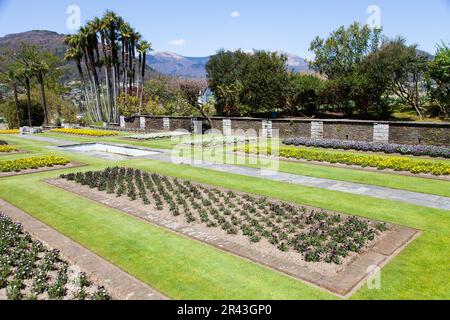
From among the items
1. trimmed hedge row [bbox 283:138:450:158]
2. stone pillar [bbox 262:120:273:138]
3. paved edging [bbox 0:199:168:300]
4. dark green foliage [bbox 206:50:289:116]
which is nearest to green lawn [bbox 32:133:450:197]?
trimmed hedge row [bbox 283:138:450:158]

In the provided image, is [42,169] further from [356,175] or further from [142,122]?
[142,122]

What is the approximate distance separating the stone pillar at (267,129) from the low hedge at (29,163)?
54.1ft

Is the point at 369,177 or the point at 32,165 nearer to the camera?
the point at 369,177

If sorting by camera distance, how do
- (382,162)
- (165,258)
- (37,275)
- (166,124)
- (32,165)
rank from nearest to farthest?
1. (37,275)
2. (165,258)
3. (382,162)
4. (32,165)
5. (166,124)

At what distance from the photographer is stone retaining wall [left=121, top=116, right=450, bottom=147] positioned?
2264 centimetres

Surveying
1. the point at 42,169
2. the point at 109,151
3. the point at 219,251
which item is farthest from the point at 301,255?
the point at 109,151

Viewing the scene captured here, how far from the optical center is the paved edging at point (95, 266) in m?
6.77

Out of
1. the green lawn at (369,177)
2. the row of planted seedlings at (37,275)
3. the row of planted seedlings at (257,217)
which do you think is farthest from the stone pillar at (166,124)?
the row of planted seedlings at (37,275)

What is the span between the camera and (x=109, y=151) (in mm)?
25969

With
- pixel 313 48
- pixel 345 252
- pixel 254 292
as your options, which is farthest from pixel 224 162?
pixel 313 48

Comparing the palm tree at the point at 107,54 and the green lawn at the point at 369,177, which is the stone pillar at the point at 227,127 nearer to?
the green lawn at the point at 369,177

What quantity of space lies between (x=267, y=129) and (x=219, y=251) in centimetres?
2322

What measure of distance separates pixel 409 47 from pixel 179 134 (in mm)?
31250

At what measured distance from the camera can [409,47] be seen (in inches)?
1773
